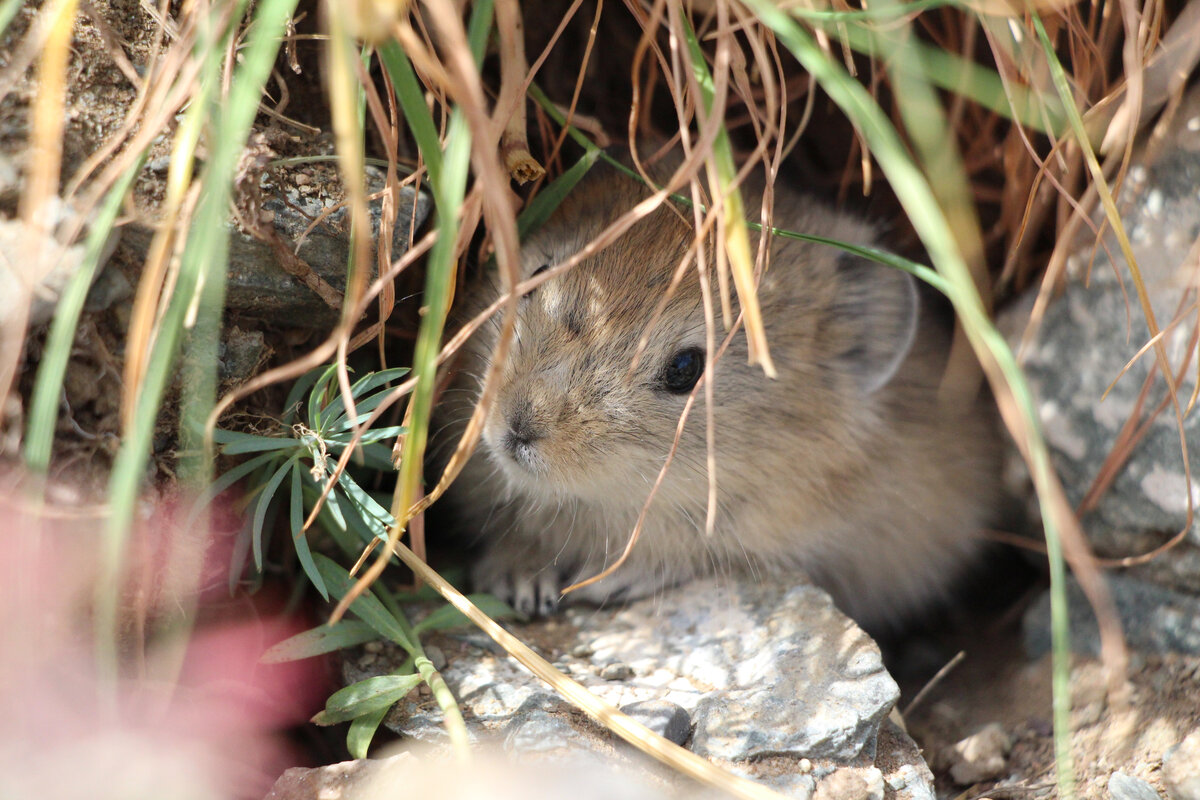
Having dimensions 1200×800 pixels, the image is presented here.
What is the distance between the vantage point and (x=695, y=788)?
231 cm

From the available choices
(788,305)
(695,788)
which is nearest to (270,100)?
(788,305)

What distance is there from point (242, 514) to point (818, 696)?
1.69 m

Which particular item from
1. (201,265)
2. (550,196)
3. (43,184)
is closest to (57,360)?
(201,265)

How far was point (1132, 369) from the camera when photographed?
3.24 m

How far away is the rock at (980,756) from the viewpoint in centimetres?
286

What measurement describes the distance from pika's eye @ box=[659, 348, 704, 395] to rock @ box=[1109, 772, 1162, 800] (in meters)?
1.57

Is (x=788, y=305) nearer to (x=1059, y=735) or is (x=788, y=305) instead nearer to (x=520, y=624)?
(x=520, y=624)

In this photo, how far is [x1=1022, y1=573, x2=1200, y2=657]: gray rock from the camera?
3.10 m

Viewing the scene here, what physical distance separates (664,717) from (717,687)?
298 millimetres

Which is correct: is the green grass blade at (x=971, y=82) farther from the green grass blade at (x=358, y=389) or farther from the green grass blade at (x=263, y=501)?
the green grass blade at (x=263, y=501)

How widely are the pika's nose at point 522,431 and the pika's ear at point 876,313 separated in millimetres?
1302

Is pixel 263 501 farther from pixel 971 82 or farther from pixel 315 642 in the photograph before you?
pixel 971 82

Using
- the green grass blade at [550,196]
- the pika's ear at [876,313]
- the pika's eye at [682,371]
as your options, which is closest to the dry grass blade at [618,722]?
the pika's eye at [682,371]

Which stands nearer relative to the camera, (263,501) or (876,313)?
(263,501)
